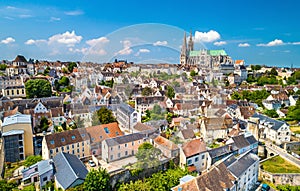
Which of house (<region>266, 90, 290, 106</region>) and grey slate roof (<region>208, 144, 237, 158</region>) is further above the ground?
house (<region>266, 90, 290, 106</region>)

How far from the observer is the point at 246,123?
12.0 m

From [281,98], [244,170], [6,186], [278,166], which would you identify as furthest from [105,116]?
[281,98]

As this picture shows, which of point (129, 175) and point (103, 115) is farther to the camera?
point (103, 115)

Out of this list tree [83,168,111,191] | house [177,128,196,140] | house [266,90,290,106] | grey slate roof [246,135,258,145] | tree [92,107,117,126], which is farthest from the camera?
house [266,90,290,106]

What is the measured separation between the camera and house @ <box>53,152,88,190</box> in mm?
6645

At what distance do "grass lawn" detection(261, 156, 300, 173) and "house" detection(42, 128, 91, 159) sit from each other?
8.26 m

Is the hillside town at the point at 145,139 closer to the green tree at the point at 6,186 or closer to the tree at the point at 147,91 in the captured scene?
the tree at the point at 147,91

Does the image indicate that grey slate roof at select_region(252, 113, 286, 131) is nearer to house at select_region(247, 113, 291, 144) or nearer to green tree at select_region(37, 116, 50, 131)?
house at select_region(247, 113, 291, 144)

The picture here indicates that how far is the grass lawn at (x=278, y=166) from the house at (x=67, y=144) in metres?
8.26

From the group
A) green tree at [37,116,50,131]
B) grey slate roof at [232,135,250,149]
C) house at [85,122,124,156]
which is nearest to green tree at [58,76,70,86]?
green tree at [37,116,50,131]

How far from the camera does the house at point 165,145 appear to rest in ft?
13.4

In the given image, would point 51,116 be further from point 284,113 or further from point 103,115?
point 284,113

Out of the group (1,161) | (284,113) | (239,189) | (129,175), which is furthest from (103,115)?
(284,113)

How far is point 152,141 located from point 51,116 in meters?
11.0
